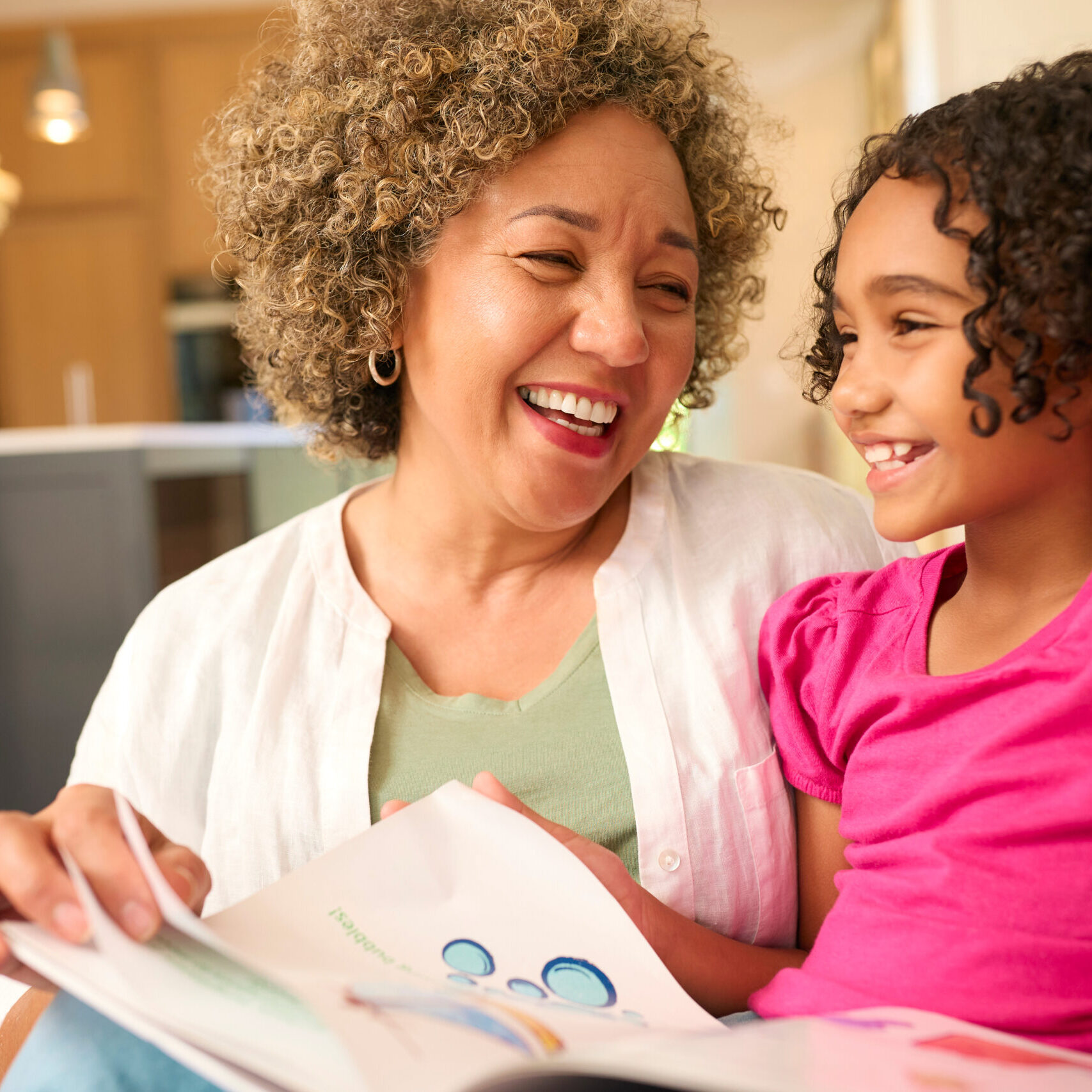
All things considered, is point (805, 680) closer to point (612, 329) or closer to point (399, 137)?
point (612, 329)

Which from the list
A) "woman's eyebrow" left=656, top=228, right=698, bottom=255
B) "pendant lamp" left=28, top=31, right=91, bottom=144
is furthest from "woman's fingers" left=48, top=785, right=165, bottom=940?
"pendant lamp" left=28, top=31, right=91, bottom=144

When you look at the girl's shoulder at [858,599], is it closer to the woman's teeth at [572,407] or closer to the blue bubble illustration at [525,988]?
the woman's teeth at [572,407]

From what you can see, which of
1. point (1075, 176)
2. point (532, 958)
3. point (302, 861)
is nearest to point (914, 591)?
point (1075, 176)

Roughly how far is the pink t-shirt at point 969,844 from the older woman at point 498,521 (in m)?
0.18

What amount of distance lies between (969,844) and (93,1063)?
0.60m

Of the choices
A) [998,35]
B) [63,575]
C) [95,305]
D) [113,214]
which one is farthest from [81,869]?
[113,214]

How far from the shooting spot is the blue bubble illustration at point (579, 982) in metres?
0.69

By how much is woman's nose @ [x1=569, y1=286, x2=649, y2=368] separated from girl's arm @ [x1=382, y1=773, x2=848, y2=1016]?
403mm

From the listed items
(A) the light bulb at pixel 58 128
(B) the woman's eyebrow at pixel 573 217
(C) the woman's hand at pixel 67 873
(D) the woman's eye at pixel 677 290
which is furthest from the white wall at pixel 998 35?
(A) the light bulb at pixel 58 128

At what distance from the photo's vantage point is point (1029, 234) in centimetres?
73

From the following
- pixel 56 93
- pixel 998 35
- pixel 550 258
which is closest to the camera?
pixel 550 258

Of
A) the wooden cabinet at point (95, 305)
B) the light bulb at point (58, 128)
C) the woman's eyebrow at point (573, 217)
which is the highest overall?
the light bulb at point (58, 128)

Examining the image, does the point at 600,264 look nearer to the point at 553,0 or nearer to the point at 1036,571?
the point at 553,0

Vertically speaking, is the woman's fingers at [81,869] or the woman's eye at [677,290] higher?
the woman's eye at [677,290]
